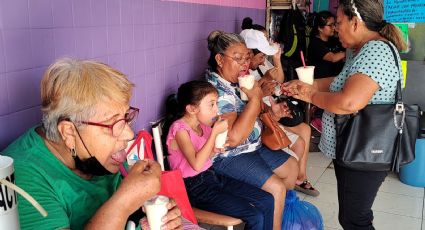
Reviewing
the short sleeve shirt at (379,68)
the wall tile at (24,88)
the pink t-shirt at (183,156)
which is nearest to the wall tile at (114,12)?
the wall tile at (24,88)

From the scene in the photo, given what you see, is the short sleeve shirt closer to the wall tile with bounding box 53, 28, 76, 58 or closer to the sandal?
the wall tile with bounding box 53, 28, 76, 58

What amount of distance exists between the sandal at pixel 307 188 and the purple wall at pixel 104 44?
1312mm

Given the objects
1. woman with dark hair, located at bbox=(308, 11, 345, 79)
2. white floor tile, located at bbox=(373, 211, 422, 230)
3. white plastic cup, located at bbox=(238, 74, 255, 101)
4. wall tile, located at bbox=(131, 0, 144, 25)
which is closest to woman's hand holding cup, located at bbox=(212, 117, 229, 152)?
white plastic cup, located at bbox=(238, 74, 255, 101)

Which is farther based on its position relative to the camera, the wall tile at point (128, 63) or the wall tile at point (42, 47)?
the wall tile at point (128, 63)

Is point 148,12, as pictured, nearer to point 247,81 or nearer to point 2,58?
point 247,81

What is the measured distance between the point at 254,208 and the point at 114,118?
3.79 feet

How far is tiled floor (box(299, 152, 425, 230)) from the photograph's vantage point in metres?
2.93

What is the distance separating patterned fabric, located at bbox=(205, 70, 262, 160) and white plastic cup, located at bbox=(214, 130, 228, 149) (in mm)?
252

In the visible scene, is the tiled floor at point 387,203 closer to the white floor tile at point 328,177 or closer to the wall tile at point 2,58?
the white floor tile at point 328,177

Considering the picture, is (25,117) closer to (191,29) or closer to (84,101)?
(84,101)

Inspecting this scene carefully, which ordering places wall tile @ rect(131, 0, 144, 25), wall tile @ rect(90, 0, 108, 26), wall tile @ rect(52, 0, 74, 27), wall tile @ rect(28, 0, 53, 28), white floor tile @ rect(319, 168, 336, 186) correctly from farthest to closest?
white floor tile @ rect(319, 168, 336, 186) → wall tile @ rect(131, 0, 144, 25) → wall tile @ rect(90, 0, 108, 26) → wall tile @ rect(52, 0, 74, 27) → wall tile @ rect(28, 0, 53, 28)

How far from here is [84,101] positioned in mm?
1166

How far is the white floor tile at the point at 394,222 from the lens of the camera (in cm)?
288

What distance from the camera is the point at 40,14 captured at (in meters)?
1.49
